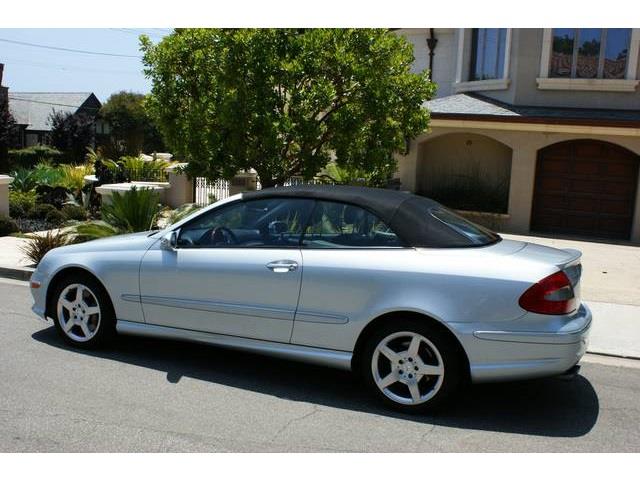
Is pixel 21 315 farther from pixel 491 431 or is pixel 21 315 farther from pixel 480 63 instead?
pixel 480 63

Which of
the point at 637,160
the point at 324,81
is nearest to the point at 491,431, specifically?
the point at 324,81

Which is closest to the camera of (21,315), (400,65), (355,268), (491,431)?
(491,431)

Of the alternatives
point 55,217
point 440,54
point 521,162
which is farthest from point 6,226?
point 440,54

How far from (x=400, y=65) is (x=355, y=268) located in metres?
6.75

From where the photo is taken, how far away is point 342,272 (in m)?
4.85

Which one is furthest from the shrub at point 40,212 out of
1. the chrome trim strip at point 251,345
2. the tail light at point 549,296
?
the tail light at point 549,296

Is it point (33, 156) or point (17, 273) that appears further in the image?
point (33, 156)

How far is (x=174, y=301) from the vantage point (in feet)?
17.8

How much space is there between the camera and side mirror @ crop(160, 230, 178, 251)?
5531mm

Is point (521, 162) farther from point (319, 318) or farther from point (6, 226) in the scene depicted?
point (319, 318)

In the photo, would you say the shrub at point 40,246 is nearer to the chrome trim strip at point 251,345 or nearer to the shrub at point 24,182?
the chrome trim strip at point 251,345

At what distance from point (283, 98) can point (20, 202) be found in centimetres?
856

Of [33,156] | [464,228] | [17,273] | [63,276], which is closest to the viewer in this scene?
[464,228]

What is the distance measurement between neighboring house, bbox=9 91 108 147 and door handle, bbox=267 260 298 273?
4387 cm
